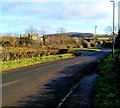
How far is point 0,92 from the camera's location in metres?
8.54

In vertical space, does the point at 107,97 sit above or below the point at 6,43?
below

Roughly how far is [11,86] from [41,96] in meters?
2.82

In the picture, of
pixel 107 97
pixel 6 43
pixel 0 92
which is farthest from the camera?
pixel 6 43

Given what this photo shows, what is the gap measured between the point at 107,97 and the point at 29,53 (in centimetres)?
1767

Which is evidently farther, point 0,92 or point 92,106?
point 0,92

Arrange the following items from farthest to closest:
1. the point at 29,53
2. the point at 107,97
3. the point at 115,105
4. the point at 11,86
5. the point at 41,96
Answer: the point at 29,53 → the point at 11,86 → the point at 41,96 → the point at 107,97 → the point at 115,105

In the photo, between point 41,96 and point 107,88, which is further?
point 107,88

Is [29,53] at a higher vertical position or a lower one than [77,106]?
higher

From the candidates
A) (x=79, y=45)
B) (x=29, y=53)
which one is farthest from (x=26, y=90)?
(x=79, y=45)

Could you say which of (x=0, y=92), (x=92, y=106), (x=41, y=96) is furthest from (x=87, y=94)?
(x=0, y=92)

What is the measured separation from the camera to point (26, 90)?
8.90 m

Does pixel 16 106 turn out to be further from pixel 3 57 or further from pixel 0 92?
pixel 3 57

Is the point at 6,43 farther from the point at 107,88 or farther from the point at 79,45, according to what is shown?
the point at 79,45

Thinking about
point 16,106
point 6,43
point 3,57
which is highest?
point 6,43
